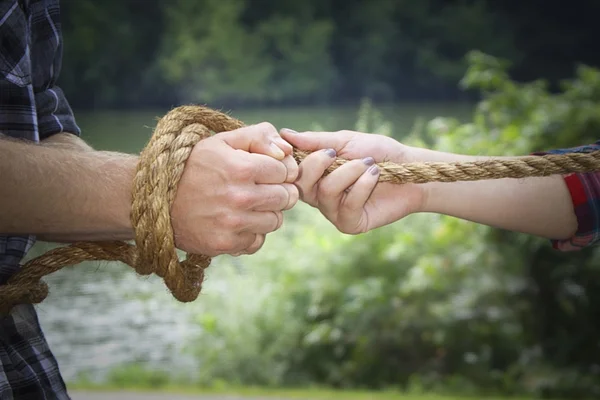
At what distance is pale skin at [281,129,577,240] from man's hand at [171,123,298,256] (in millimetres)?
139

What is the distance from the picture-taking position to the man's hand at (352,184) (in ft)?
3.68

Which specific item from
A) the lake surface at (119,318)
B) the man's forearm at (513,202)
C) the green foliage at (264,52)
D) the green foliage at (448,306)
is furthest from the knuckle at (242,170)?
the green foliage at (264,52)

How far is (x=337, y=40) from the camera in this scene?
13273 millimetres

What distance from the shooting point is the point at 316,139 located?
1195mm

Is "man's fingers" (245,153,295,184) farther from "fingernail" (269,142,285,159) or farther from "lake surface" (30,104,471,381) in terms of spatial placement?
"lake surface" (30,104,471,381)

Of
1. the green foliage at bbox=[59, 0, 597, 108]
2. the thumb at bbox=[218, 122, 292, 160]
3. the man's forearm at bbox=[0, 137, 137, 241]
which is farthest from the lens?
the green foliage at bbox=[59, 0, 597, 108]

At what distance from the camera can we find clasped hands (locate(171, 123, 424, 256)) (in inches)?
39.1

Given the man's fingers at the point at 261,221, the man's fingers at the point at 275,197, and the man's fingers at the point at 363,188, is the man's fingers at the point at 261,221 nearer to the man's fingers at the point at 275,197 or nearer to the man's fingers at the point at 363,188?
the man's fingers at the point at 275,197

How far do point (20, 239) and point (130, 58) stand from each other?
12.9m

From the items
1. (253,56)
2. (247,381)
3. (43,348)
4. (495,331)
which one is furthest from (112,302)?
(253,56)

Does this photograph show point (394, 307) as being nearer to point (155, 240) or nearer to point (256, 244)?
point (256, 244)

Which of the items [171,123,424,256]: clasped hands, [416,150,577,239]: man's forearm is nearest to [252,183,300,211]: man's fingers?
[171,123,424,256]: clasped hands

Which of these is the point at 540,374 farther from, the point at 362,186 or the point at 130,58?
the point at 130,58

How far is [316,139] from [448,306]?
2696 mm
